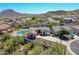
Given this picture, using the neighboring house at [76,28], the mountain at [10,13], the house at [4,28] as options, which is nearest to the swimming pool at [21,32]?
the house at [4,28]

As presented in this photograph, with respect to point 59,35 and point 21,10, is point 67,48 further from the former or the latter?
point 21,10

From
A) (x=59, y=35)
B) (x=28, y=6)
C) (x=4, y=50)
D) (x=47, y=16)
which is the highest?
(x=28, y=6)

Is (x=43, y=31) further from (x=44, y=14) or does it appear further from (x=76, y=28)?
(x=76, y=28)

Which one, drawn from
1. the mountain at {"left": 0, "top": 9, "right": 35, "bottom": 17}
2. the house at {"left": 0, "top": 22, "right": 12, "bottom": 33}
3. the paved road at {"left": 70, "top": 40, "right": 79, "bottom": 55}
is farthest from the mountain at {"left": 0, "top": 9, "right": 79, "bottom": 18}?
the paved road at {"left": 70, "top": 40, "right": 79, "bottom": 55}

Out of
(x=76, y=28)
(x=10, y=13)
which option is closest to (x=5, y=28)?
(x=10, y=13)

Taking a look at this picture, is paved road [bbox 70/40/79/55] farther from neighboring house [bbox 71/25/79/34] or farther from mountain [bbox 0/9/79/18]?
mountain [bbox 0/9/79/18]

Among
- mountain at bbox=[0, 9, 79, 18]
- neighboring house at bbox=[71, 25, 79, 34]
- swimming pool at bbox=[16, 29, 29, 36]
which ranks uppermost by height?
mountain at bbox=[0, 9, 79, 18]

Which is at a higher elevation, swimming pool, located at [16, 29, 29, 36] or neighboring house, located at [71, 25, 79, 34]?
neighboring house, located at [71, 25, 79, 34]

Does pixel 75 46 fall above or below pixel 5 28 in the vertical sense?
below

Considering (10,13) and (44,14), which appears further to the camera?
(44,14)

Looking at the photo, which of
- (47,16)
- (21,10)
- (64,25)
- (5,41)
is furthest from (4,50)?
(64,25)

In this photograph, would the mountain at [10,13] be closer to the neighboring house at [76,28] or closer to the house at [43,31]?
the house at [43,31]
